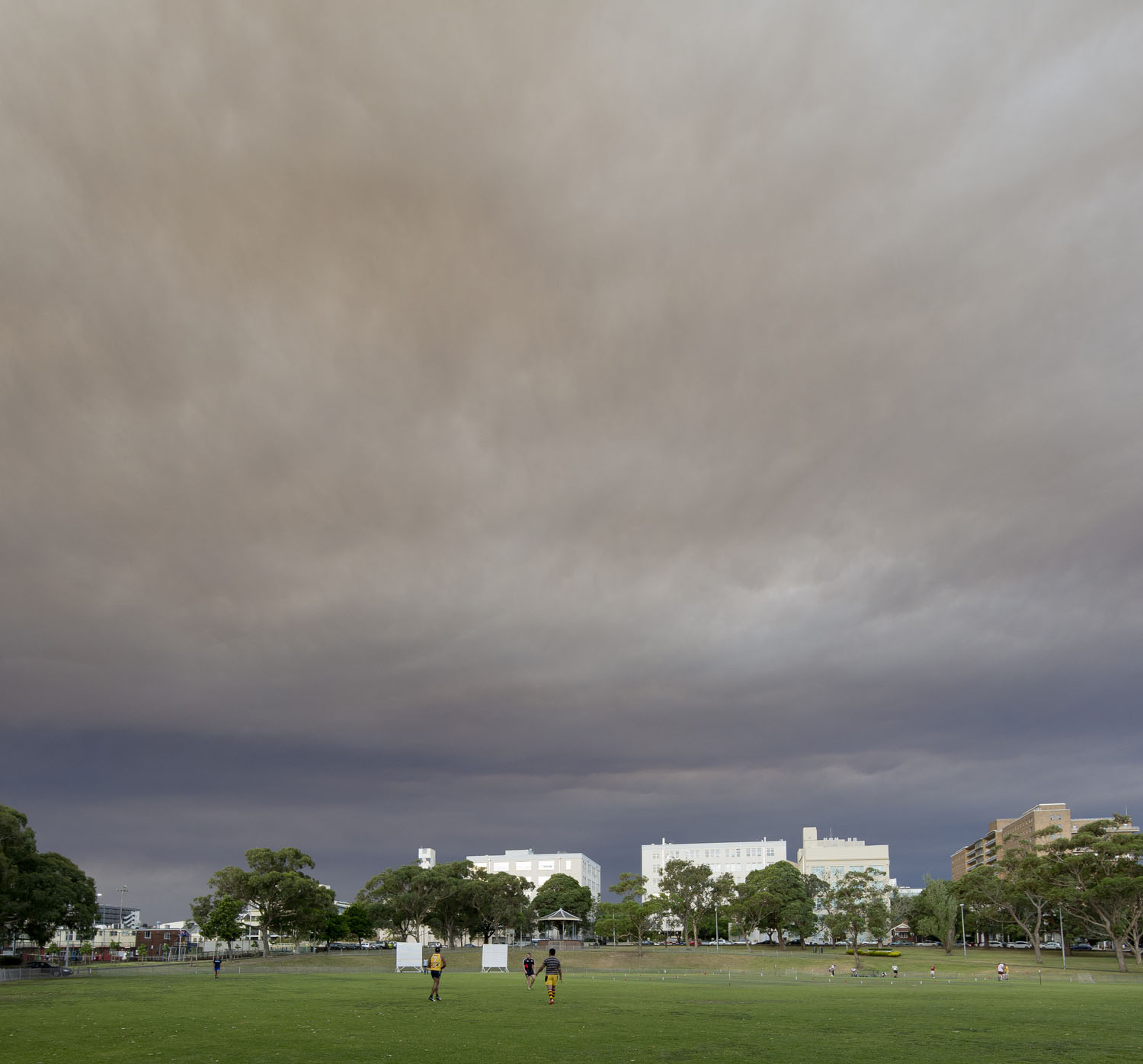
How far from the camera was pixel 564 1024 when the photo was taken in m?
25.3

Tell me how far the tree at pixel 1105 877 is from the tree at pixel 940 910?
87.4ft

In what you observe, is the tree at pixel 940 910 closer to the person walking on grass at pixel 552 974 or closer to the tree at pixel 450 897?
the tree at pixel 450 897

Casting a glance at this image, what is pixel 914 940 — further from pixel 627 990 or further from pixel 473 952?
pixel 627 990

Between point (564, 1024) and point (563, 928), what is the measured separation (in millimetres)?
139235

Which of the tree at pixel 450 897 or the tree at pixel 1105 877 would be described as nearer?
the tree at pixel 1105 877

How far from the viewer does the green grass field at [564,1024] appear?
18766 mm

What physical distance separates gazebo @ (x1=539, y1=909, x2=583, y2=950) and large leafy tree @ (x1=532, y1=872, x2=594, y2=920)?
4.08 ft

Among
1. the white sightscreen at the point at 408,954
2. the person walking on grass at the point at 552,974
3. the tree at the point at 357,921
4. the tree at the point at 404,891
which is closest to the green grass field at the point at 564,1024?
the person walking on grass at the point at 552,974

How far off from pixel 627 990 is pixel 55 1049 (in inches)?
1222

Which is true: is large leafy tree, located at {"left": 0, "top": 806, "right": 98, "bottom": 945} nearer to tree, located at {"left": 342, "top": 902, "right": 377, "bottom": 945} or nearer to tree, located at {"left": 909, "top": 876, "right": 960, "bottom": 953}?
tree, located at {"left": 342, "top": 902, "right": 377, "bottom": 945}

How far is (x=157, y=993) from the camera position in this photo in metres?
42.8

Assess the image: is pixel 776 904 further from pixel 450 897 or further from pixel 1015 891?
pixel 450 897

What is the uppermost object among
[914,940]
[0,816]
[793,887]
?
[0,816]

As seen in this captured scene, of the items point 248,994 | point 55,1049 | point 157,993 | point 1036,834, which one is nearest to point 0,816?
point 157,993
